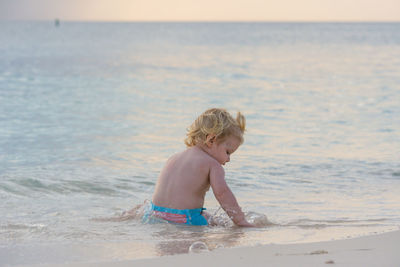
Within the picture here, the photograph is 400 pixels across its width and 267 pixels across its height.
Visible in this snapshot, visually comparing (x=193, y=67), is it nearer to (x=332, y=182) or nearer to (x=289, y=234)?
(x=332, y=182)

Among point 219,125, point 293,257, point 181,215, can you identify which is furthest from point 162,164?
point 293,257

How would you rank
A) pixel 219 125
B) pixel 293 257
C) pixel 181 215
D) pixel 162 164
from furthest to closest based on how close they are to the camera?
1. pixel 162 164
2. pixel 181 215
3. pixel 219 125
4. pixel 293 257

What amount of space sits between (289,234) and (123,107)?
9.27 metres

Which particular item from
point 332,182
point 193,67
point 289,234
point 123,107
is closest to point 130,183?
point 332,182

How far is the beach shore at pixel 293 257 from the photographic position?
9.28ft

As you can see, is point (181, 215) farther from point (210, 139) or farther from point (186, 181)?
point (210, 139)

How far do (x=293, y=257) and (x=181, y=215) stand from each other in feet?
4.50

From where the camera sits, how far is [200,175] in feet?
13.7

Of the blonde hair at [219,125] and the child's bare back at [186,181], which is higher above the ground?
the blonde hair at [219,125]

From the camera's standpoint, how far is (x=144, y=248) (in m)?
3.46

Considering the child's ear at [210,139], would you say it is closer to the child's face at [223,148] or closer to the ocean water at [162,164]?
the child's face at [223,148]

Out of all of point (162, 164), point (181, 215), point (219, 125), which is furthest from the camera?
point (162, 164)

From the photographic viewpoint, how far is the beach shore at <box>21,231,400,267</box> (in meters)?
2.83

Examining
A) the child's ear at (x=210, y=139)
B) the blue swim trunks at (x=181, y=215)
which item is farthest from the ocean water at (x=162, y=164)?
A: the child's ear at (x=210, y=139)
